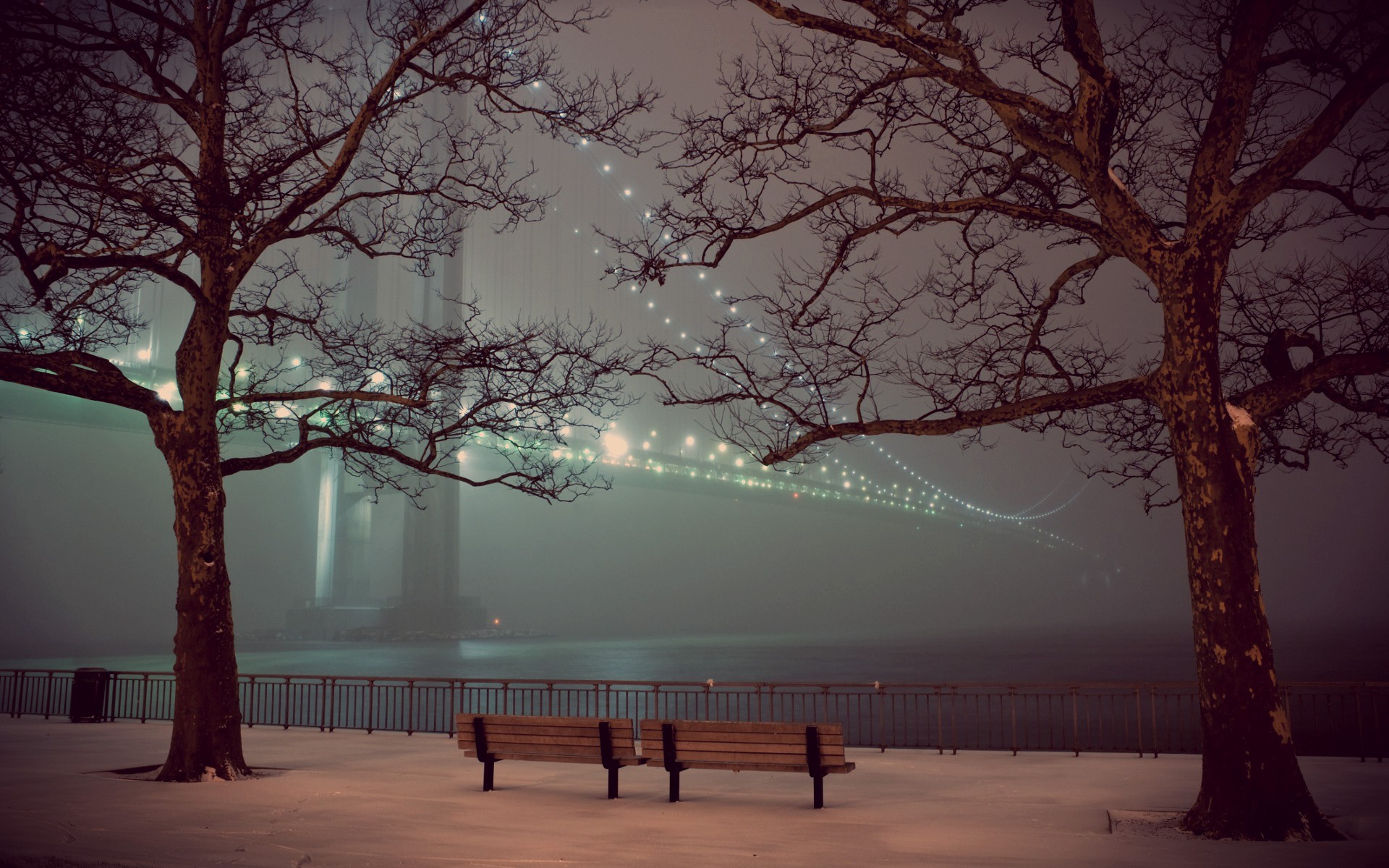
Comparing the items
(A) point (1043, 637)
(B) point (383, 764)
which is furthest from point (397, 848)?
(A) point (1043, 637)

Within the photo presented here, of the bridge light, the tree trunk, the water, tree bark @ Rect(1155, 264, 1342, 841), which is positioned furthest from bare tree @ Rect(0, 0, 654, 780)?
the bridge light

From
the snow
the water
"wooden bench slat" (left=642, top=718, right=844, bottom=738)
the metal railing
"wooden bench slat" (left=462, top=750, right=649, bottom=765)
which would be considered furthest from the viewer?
the water

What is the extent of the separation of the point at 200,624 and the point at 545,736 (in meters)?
3.18

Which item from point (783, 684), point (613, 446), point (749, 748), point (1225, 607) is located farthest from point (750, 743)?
point (613, 446)

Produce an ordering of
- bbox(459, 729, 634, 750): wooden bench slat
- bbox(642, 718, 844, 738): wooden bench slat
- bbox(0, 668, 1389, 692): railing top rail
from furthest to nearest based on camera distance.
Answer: bbox(0, 668, 1389, 692): railing top rail → bbox(459, 729, 634, 750): wooden bench slat → bbox(642, 718, 844, 738): wooden bench slat

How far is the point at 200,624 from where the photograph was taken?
9070 millimetres

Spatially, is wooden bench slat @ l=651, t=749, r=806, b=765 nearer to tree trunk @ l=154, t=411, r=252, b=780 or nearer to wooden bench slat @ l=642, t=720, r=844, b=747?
wooden bench slat @ l=642, t=720, r=844, b=747

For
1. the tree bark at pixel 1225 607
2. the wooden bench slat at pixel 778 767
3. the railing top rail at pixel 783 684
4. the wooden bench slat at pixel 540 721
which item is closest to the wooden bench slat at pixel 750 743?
the wooden bench slat at pixel 778 767

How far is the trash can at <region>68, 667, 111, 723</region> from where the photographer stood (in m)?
14.4

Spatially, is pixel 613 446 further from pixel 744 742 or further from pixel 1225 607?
pixel 1225 607

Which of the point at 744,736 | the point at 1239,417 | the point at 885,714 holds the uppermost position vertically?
the point at 1239,417

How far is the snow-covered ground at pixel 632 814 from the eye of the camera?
6027mm

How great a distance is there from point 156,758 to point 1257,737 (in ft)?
31.4

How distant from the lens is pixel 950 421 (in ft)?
26.6
